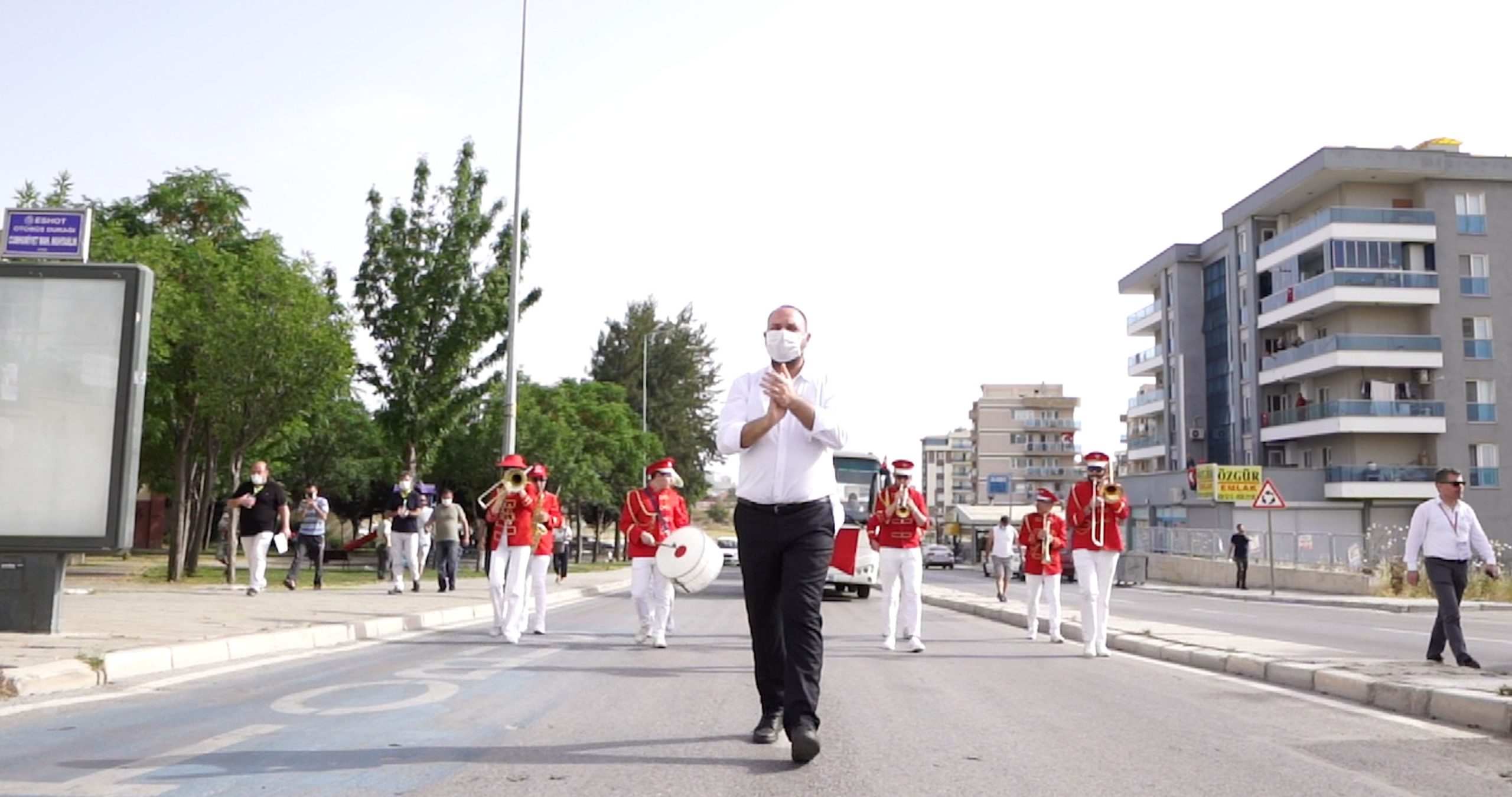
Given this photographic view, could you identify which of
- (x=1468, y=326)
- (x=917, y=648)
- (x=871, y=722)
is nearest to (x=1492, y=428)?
(x=1468, y=326)

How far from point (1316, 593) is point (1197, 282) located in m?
37.1

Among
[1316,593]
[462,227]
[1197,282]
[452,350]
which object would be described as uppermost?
[1197,282]

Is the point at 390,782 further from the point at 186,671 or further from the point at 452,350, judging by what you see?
the point at 452,350

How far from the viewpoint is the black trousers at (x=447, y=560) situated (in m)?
23.4

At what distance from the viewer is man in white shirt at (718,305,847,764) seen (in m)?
5.80

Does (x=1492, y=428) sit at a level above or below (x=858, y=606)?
above

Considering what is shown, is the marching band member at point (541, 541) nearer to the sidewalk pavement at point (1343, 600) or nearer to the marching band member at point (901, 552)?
the marching band member at point (901, 552)

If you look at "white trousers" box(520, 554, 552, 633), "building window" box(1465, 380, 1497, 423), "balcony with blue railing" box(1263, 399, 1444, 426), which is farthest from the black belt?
"building window" box(1465, 380, 1497, 423)

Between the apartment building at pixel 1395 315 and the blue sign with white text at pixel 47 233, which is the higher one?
the apartment building at pixel 1395 315

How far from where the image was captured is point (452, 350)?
105 feet

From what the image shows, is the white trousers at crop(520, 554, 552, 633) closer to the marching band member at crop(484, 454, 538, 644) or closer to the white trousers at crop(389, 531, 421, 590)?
the marching band member at crop(484, 454, 538, 644)

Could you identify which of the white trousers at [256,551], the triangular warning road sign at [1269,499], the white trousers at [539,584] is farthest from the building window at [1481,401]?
the white trousers at [539,584]

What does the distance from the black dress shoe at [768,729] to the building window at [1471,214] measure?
5840 centimetres

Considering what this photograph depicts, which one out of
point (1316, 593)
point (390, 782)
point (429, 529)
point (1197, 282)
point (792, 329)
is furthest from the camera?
point (1197, 282)
